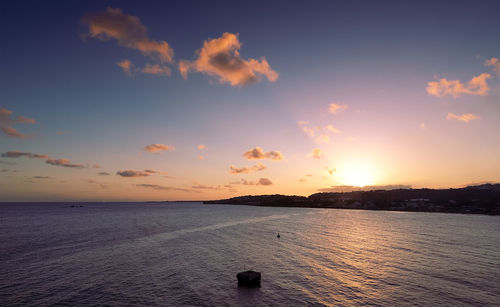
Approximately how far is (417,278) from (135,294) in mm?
48809

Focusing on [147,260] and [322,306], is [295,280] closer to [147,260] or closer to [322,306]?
[322,306]

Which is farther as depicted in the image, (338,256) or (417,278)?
(338,256)

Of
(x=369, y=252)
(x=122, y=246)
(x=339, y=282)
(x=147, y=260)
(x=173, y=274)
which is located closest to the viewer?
(x=339, y=282)

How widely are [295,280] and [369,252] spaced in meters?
36.0

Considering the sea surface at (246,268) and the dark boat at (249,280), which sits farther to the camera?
the dark boat at (249,280)

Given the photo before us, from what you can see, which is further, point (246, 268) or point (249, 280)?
point (246, 268)

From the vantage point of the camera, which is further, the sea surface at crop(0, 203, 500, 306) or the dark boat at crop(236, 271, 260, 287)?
the dark boat at crop(236, 271, 260, 287)

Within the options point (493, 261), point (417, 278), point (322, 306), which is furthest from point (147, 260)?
point (493, 261)

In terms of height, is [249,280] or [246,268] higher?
[249,280]

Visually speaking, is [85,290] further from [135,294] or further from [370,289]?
[370,289]

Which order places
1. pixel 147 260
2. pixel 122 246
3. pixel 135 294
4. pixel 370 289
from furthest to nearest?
pixel 122 246 → pixel 147 260 → pixel 370 289 → pixel 135 294

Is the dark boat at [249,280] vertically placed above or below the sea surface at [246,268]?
above

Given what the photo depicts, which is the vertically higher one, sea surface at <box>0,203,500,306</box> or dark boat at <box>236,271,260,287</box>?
dark boat at <box>236,271,260,287</box>

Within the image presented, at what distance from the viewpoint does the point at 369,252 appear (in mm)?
70812
